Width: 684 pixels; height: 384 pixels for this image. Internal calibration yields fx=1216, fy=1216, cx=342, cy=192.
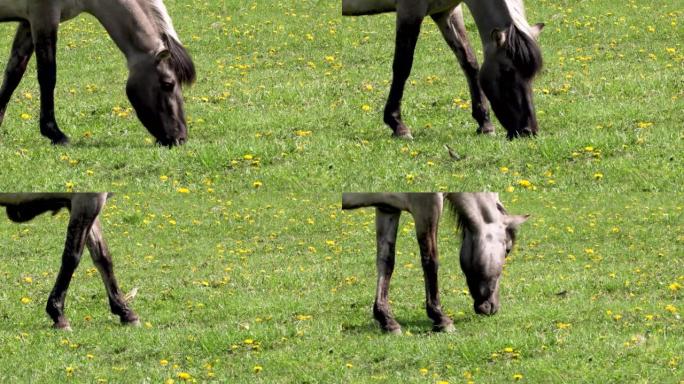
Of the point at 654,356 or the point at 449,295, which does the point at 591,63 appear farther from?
the point at 654,356

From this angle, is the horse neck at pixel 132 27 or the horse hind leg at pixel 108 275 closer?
the horse neck at pixel 132 27

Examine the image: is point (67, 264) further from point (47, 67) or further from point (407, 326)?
point (407, 326)

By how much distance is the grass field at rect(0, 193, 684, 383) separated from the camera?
11.1 meters

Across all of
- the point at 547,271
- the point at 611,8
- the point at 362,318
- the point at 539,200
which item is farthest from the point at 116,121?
the point at 611,8

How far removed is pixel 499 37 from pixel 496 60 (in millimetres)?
249

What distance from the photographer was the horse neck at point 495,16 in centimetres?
1251

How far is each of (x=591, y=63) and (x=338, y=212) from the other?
476 cm

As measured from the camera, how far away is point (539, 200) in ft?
69.6

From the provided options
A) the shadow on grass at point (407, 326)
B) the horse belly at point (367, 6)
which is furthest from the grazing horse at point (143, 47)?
the shadow on grass at point (407, 326)

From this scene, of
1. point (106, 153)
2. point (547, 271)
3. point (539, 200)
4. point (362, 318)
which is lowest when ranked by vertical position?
point (539, 200)

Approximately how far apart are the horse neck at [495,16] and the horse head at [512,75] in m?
0.08

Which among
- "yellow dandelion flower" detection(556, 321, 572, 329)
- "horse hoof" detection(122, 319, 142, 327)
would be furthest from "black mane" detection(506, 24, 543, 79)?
"horse hoof" detection(122, 319, 142, 327)

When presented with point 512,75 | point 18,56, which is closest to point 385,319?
point 512,75

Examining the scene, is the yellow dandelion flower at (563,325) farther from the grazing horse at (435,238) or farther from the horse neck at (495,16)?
the horse neck at (495,16)
